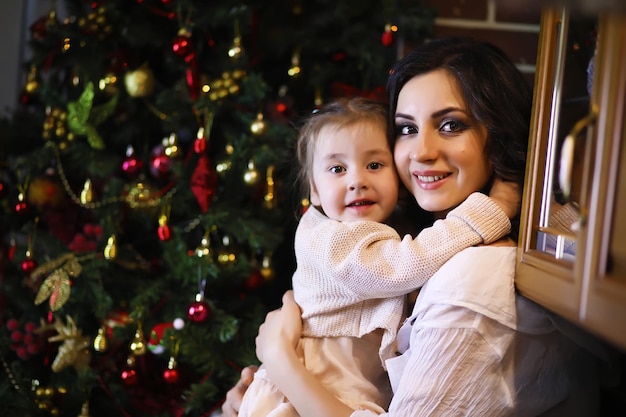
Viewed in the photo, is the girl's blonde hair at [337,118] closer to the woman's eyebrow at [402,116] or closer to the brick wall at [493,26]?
the woman's eyebrow at [402,116]

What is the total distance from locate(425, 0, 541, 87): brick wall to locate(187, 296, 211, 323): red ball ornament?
103cm

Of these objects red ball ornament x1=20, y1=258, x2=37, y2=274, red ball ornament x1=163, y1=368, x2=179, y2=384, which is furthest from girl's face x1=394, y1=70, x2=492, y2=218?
red ball ornament x1=20, y1=258, x2=37, y2=274

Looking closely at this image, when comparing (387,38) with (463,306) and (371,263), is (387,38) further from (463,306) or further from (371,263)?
(463,306)

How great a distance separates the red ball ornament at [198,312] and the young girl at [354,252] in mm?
331

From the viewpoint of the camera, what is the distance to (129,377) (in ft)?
5.64

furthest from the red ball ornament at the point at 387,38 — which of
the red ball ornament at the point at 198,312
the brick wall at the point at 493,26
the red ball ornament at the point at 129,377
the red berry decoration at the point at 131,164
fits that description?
the red ball ornament at the point at 129,377

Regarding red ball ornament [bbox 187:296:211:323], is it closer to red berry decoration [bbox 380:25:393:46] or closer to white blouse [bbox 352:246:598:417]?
white blouse [bbox 352:246:598:417]

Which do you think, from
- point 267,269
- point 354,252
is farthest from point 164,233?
point 354,252

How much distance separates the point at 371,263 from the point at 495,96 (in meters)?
0.38

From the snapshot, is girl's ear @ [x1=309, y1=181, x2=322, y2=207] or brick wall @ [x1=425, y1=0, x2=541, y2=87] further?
brick wall @ [x1=425, y1=0, x2=541, y2=87]

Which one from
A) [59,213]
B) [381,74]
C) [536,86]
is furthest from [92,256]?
[536,86]

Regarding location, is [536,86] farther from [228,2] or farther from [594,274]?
[228,2]

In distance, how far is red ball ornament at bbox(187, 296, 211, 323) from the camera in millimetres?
1669

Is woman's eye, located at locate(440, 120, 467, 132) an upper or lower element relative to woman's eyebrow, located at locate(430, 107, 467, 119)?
lower
